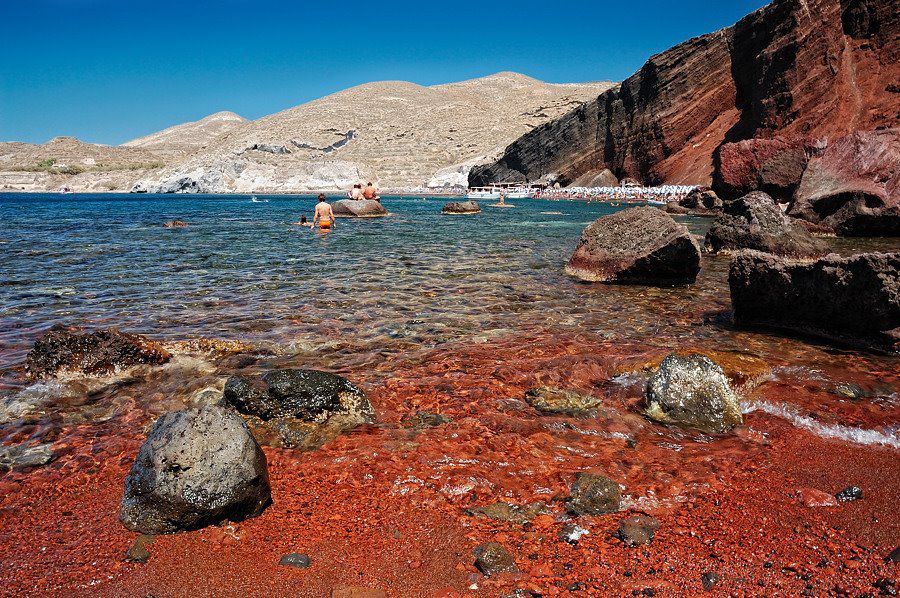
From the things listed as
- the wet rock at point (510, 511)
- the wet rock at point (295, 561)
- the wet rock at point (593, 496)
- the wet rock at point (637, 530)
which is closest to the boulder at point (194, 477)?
the wet rock at point (295, 561)

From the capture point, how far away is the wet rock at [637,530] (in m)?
2.78

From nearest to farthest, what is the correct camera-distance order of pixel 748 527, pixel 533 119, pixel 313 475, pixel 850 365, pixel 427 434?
pixel 748 527 → pixel 313 475 → pixel 427 434 → pixel 850 365 → pixel 533 119

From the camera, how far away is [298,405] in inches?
171

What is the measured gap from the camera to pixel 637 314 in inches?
311

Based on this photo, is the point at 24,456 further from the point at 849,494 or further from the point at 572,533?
the point at 849,494

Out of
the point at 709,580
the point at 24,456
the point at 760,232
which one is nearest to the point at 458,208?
the point at 760,232

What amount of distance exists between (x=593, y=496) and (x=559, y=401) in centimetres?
151

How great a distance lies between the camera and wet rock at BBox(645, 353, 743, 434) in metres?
4.29

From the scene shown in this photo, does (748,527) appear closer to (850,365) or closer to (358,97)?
(850,365)

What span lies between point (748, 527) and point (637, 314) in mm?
5263

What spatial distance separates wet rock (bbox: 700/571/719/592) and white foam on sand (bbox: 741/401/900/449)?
224 cm

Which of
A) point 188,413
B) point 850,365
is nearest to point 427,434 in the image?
point 188,413

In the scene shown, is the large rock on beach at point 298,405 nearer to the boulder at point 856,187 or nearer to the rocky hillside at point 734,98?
the boulder at point 856,187

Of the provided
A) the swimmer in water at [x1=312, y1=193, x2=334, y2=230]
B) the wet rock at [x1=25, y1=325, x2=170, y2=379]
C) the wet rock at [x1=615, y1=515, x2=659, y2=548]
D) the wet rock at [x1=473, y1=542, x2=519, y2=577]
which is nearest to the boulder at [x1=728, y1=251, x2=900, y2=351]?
the wet rock at [x1=615, y1=515, x2=659, y2=548]
